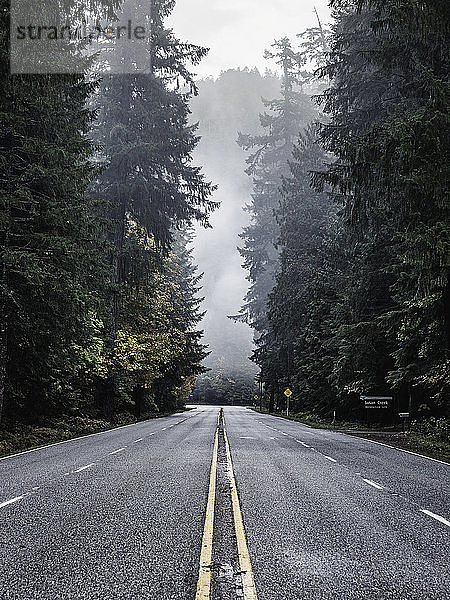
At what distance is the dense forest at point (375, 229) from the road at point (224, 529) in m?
6.96

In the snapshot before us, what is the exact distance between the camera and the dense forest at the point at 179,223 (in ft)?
58.4

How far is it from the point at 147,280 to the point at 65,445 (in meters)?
18.8

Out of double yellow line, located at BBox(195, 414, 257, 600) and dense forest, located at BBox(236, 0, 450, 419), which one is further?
dense forest, located at BBox(236, 0, 450, 419)

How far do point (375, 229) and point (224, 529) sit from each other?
21.9 m

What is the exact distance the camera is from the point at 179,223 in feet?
141

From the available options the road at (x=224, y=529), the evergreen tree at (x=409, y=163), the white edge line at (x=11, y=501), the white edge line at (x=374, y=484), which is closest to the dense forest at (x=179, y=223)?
the evergreen tree at (x=409, y=163)

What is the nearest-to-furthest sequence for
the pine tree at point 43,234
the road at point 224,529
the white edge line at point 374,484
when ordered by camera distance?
the road at point 224,529 < the white edge line at point 374,484 < the pine tree at point 43,234

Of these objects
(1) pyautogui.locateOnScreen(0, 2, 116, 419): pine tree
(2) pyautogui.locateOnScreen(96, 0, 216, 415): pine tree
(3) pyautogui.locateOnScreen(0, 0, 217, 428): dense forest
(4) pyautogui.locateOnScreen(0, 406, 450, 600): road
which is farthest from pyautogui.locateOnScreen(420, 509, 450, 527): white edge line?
(2) pyautogui.locateOnScreen(96, 0, 216, 415): pine tree

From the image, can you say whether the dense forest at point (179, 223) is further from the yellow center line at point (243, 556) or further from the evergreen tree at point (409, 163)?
the yellow center line at point (243, 556)

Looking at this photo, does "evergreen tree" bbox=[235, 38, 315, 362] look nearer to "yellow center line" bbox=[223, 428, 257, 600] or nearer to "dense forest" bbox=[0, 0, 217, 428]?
"dense forest" bbox=[0, 0, 217, 428]

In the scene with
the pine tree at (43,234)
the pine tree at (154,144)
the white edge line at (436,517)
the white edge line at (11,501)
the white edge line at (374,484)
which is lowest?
the white edge line at (374,484)

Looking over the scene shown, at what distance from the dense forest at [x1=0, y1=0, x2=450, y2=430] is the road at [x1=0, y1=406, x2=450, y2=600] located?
6.60 meters

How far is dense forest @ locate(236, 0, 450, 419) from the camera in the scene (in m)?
16.8

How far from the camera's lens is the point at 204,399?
122688mm
